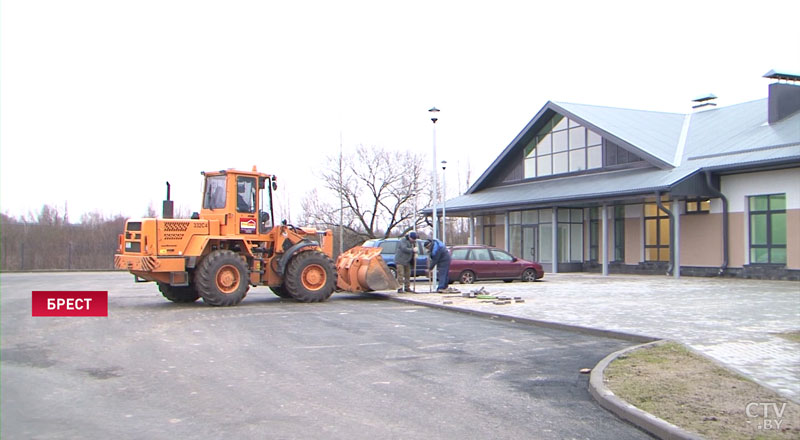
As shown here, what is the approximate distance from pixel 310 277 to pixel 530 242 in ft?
66.6

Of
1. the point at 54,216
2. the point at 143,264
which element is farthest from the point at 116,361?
the point at 54,216

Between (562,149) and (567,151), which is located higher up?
(562,149)

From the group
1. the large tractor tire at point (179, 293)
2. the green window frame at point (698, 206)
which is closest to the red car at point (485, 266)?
the green window frame at point (698, 206)

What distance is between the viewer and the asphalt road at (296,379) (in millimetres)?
5820

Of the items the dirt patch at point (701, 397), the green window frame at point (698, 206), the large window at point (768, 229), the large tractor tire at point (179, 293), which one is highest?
the green window frame at point (698, 206)

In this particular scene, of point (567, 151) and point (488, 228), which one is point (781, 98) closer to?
point (567, 151)

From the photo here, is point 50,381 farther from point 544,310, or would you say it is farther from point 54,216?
point 54,216

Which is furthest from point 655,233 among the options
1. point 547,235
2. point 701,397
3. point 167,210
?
point 701,397

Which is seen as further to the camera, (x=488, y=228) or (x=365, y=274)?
(x=488, y=228)

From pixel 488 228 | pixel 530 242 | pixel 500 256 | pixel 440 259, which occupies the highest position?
pixel 488 228

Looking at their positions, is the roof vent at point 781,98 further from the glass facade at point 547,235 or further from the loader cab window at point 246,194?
the loader cab window at point 246,194

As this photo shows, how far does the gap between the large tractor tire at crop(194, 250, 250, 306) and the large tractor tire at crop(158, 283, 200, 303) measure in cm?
133

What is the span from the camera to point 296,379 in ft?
25.2

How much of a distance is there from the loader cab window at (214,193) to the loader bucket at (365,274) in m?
3.89
